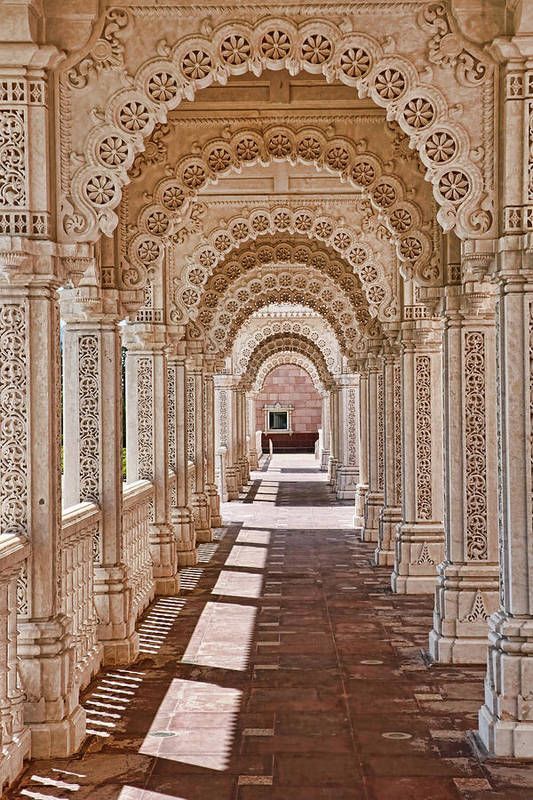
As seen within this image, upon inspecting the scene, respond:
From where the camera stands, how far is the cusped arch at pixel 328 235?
12.1 metres

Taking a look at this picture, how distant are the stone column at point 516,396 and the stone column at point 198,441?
9901 mm

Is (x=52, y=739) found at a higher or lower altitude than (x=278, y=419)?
lower

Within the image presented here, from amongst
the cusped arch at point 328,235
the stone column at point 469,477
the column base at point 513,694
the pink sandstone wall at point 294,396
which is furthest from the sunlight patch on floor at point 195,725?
the pink sandstone wall at point 294,396

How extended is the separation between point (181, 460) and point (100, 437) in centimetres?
497

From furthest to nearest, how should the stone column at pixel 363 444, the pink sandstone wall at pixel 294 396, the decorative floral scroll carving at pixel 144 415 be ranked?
the pink sandstone wall at pixel 294 396, the stone column at pixel 363 444, the decorative floral scroll carving at pixel 144 415

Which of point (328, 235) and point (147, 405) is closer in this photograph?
point (147, 405)

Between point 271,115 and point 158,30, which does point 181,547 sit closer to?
point 271,115

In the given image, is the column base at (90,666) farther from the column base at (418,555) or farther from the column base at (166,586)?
the column base at (418,555)

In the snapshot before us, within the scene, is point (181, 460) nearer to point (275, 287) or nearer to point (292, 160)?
Result: point (292, 160)

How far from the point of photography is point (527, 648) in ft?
18.1

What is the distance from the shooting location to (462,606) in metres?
7.92

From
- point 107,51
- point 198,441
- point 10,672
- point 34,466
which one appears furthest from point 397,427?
point 10,672

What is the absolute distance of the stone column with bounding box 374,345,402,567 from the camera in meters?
12.6

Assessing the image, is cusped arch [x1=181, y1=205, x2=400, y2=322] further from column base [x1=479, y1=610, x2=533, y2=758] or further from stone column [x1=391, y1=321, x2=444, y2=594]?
column base [x1=479, y1=610, x2=533, y2=758]
